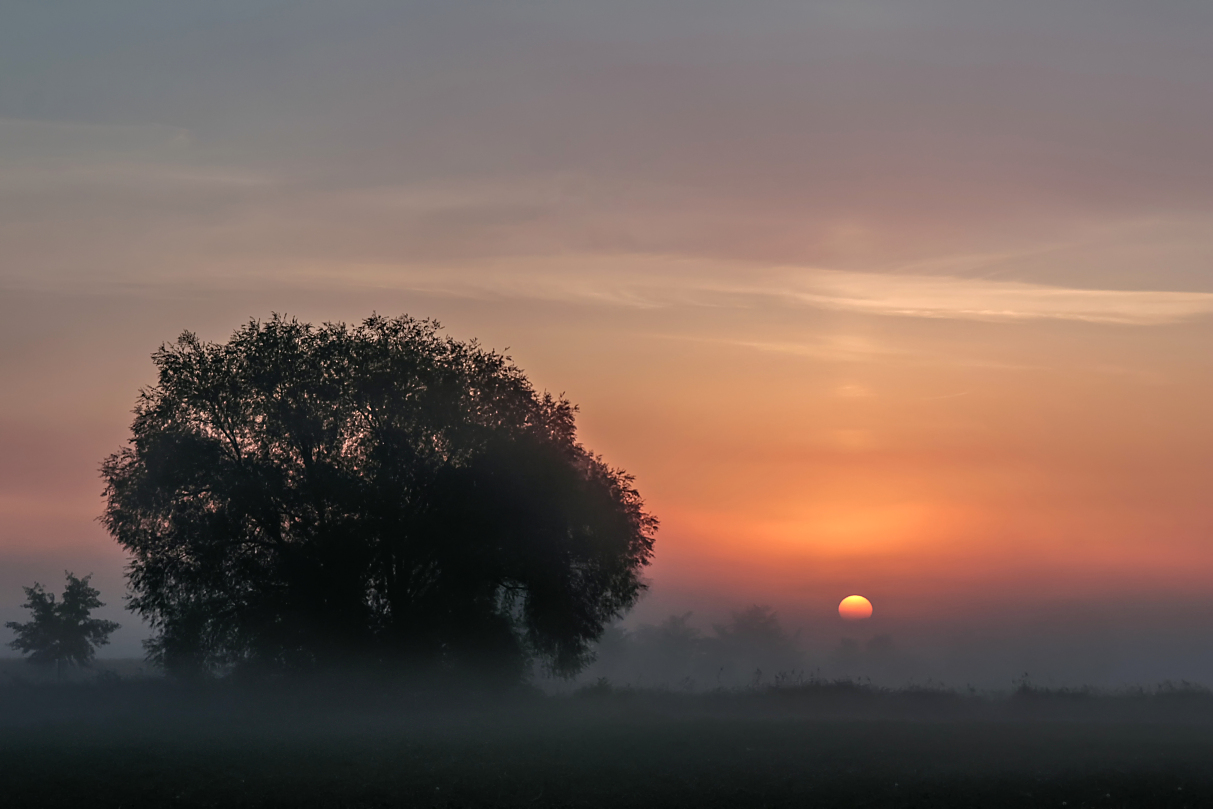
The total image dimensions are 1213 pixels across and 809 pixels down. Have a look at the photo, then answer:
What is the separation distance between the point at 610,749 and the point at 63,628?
6465 centimetres

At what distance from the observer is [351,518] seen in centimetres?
4397

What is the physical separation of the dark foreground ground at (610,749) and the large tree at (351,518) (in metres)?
2.43

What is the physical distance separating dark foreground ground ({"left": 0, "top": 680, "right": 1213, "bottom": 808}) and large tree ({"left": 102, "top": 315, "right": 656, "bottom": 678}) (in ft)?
7.97

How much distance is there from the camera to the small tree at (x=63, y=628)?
7988 centimetres

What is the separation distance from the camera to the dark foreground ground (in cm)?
2527

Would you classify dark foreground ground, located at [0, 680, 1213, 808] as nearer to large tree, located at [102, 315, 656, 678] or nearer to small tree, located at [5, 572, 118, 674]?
large tree, located at [102, 315, 656, 678]

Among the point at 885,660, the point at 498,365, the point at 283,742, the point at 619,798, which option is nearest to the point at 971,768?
the point at 619,798

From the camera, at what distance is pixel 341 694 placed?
140 feet

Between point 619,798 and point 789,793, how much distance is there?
4.07 meters

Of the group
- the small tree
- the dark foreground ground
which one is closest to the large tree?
the dark foreground ground

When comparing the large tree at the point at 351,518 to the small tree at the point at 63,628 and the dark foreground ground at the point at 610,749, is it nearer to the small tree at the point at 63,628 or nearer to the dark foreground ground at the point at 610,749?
the dark foreground ground at the point at 610,749

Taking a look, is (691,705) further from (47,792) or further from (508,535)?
(47,792)

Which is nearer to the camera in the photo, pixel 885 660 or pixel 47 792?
pixel 47 792

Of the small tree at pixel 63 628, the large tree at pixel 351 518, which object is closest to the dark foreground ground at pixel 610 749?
the large tree at pixel 351 518
